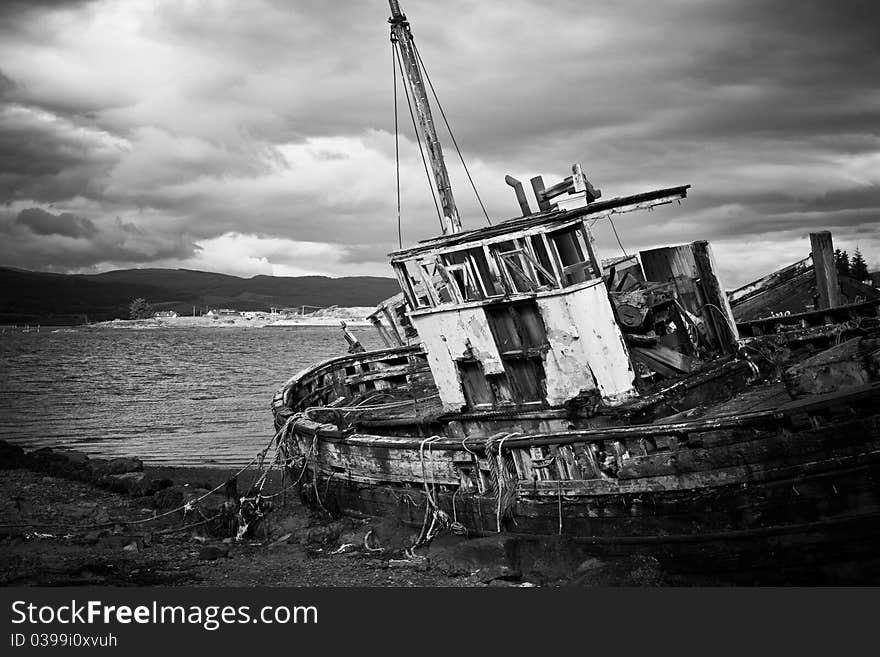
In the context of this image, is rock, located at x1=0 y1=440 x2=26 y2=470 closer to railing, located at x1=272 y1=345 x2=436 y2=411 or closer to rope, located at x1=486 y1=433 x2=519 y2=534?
railing, located at x1=272 y1=345 x2=436 y2=411

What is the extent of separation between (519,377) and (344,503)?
411 cm

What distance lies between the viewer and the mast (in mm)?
18875

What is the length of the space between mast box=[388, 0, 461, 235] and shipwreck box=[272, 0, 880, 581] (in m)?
6.08

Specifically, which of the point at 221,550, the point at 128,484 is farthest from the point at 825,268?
the point at 128,484

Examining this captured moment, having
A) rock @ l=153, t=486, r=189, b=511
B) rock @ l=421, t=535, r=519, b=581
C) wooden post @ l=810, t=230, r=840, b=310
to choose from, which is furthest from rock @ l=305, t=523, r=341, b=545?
wooden post @ l=810, t=230, r=840, b=310

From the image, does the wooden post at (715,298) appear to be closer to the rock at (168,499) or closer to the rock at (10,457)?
the rock at (168,499)

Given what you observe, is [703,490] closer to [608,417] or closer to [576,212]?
[608,417]

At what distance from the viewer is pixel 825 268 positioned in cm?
1962

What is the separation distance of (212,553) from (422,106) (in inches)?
454

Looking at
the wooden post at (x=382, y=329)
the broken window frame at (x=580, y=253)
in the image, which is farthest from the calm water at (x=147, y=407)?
the broken window frame at (x=580, y=253)

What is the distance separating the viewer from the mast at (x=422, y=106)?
18.9 metres

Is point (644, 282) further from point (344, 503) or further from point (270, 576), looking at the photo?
point (270, 576)

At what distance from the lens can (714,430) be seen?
9.25 metres

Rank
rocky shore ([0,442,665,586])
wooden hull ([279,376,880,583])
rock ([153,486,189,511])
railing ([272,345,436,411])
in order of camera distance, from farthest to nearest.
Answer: railing ([272,345,436,411]), rock ([153,486,189,511]), rocky shore ([0,442,665,586]), wooden hull ([279,376,880,583])
